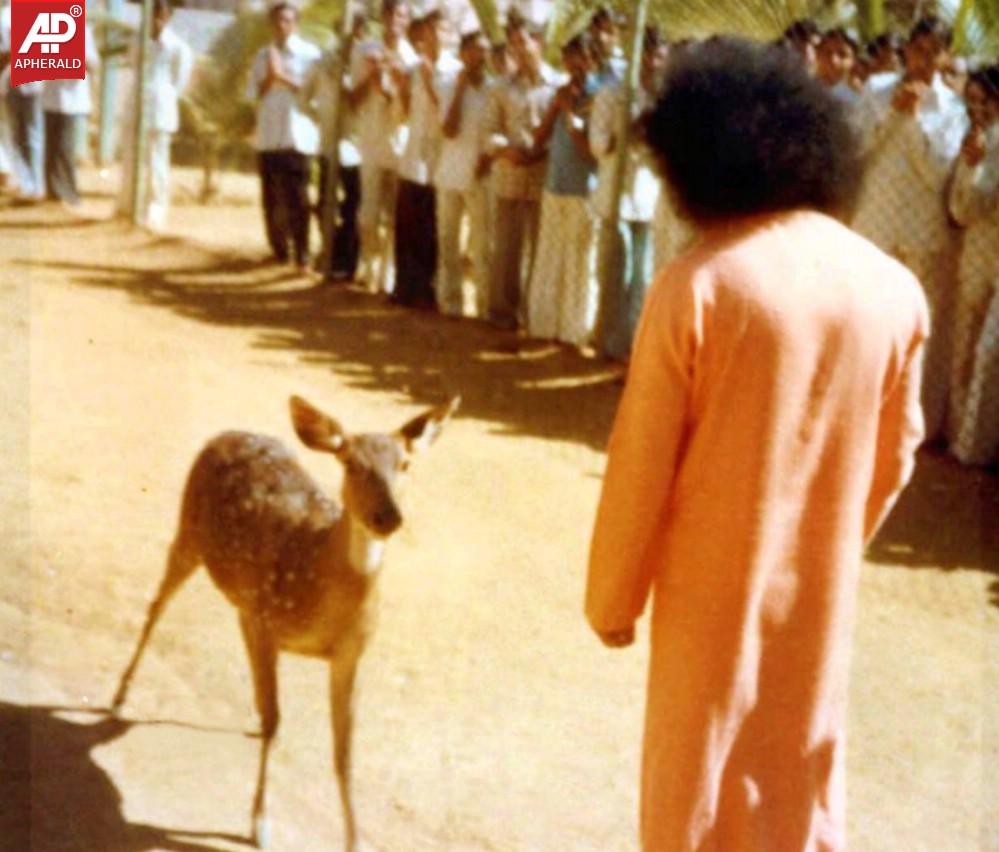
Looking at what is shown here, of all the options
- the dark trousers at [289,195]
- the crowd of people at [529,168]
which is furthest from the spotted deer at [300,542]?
the dark trousers at [289,195]

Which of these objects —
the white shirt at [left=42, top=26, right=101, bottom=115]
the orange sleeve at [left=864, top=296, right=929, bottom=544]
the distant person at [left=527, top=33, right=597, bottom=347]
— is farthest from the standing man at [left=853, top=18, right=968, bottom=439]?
the white shirt at [left=42, top=26, right=101, bottom=115]

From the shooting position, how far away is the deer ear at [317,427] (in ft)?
13.9

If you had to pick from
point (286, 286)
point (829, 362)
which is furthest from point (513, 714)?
point (286, 286)

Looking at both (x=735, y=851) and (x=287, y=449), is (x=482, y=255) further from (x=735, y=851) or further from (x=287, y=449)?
(x=735, y=851)

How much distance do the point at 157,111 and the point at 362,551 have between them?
33.3ft

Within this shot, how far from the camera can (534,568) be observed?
22.0ft

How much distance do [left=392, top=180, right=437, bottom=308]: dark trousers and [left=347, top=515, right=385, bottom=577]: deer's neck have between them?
7.49 metres

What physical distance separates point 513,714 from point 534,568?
1383mm

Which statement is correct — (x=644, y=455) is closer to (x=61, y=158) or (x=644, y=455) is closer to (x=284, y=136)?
(x=284, y=136)

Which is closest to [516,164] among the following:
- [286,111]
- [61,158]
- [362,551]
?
[286,111]

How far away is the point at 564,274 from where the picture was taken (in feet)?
34.1

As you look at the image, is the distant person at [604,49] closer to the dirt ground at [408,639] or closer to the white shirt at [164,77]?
the dirt ground at [408,639]

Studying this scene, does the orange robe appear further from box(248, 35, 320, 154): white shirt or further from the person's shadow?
box(248, 35, 320, 154): white shirt

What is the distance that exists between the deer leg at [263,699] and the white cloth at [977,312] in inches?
180
